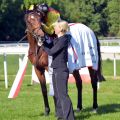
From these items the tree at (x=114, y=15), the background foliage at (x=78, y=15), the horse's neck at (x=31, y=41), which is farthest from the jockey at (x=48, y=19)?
the tree at (x=114, y=15)

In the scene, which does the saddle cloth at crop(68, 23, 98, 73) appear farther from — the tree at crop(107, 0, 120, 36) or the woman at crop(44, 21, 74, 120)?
the tree at crop(107, 0, 120, 36)

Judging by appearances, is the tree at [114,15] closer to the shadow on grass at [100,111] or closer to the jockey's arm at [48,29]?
the shadow on grass at [100,111]

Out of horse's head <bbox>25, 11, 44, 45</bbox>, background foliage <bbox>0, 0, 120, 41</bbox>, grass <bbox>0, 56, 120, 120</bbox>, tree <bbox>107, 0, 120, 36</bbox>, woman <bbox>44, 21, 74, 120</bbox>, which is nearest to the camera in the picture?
woman <bbox>44, 21, 74, 120</bbox>

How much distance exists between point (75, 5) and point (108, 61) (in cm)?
5782

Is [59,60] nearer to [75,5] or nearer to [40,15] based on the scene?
[40,15]

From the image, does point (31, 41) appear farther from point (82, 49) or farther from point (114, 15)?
point (114, 15)

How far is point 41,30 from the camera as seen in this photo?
10.5 meters

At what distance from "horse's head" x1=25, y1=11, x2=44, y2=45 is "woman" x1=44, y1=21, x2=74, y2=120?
1.23m

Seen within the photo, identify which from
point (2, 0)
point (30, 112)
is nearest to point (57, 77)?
point (30, 112)

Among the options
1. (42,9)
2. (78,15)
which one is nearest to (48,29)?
(42,9)

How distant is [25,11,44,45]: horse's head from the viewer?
34.5ft

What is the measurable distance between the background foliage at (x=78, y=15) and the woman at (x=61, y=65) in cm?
6292

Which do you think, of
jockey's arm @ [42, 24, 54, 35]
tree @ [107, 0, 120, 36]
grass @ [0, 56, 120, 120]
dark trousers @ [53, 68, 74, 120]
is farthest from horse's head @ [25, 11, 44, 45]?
tree @ [107, 0, 120, 36]

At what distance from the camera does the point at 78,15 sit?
287 ft
